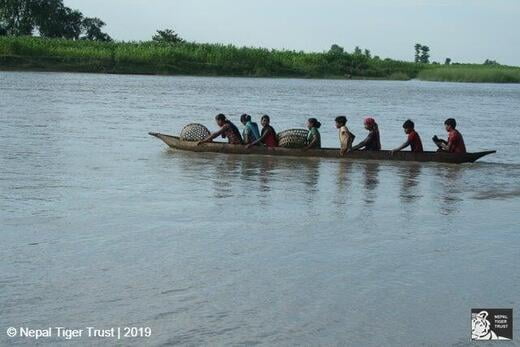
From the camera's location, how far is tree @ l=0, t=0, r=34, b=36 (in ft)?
249

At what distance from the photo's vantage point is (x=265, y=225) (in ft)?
34.2

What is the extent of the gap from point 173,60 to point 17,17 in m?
22.6

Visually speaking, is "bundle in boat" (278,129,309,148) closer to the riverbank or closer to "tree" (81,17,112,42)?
the riverbank

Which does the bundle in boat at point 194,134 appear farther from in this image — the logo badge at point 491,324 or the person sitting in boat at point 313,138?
the logo badge at point 491,324

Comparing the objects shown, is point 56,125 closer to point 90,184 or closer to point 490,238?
point 90,184

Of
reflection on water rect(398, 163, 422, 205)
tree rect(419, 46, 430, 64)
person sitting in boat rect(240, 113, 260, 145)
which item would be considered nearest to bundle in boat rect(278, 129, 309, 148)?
person sitting in boat rect(240, 113, 260, 145)

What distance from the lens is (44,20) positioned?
78.8m

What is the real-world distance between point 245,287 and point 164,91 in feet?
114

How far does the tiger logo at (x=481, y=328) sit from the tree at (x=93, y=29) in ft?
261

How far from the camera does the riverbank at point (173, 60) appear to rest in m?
57.3

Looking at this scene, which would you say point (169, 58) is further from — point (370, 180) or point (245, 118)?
point (370, 180)

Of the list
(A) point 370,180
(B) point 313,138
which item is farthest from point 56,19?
(A) point 370,180

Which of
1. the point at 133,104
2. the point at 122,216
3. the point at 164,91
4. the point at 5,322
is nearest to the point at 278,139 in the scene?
the point at 122,216

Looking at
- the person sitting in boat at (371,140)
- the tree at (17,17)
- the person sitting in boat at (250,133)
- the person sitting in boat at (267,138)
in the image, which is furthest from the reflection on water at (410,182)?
the tree at (17,17)
